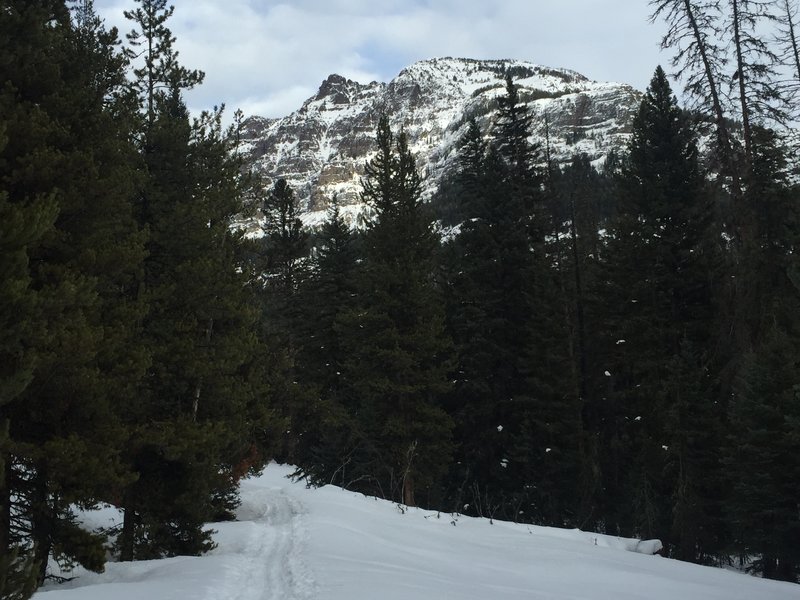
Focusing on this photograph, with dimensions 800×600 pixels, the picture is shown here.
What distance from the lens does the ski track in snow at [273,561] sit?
7301 millimetres

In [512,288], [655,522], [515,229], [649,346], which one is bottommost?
[655,522]

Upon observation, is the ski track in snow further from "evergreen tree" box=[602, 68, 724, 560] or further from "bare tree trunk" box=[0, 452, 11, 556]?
"evergreen tree" box=[602, 68, 724, 560]

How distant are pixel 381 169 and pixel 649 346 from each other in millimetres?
12598

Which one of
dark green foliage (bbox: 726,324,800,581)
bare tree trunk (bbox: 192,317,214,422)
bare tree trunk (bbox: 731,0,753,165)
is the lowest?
dark green foliage (bbox: 726,324,800,581)

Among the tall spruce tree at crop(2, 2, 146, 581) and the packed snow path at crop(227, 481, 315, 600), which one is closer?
the packed snow path at crop(227, 481, 315, 600)

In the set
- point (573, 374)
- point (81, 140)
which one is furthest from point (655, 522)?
point (81, 140)

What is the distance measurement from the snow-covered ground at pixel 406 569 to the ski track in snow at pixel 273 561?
0.03 metres

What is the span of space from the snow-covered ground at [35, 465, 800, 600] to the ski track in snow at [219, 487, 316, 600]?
0.03 m

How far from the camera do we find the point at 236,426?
41.3 feet

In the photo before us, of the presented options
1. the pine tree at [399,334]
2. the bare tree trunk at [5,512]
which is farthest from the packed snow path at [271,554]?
the pine tree at [399,334]

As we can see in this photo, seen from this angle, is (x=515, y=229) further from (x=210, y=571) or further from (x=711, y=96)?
(x=210, y=571)

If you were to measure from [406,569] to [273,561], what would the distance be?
2342 mm

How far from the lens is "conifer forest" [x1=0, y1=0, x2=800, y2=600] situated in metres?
8.16

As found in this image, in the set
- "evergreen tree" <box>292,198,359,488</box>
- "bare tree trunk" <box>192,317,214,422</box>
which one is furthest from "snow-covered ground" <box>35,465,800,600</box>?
"evergreen tree" <box>292,198,359,488</box>
